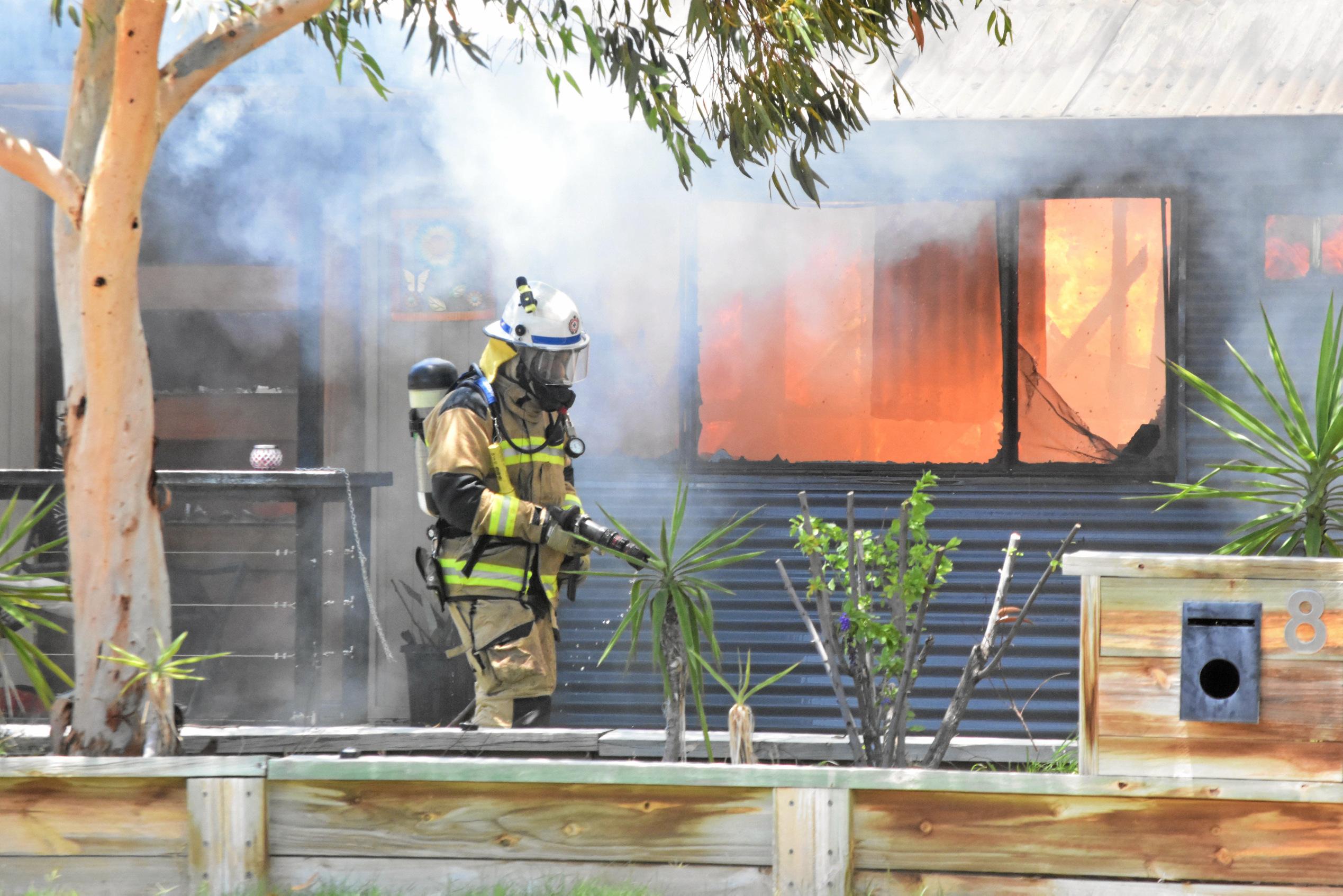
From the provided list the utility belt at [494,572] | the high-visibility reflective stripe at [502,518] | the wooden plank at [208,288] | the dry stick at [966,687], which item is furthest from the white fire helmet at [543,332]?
the wooden plank at [208,288]

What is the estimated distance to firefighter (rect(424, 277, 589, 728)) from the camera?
4.60m

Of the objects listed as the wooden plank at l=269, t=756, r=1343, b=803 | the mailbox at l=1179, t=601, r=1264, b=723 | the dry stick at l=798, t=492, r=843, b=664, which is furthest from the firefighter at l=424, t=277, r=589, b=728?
the mailbox at l=1179, t=601, r=1264, b=723

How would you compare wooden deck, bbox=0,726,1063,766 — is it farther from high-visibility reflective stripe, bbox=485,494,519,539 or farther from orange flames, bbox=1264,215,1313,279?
orange flames, bbox=1264,215,1313,279

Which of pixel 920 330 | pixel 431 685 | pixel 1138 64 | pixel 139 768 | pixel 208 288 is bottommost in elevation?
pixel 431 685

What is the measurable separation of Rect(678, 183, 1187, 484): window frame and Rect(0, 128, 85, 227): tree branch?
11.1ft

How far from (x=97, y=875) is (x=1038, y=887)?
245 cm

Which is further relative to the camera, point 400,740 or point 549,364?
point 549,364

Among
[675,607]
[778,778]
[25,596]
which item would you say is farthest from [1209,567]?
[25,596]

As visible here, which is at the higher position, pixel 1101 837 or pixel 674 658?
pixel 674 658

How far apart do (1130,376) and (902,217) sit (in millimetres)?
1449

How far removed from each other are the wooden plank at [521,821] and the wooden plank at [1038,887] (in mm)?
305

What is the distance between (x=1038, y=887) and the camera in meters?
3.14

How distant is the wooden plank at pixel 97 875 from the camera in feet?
11.0

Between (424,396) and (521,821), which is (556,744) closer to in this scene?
Result: (521,821)
